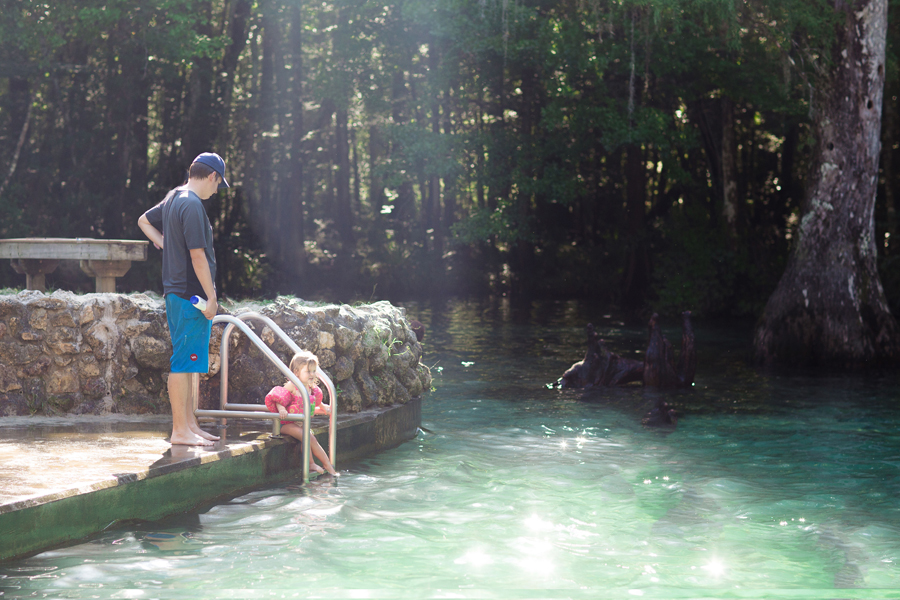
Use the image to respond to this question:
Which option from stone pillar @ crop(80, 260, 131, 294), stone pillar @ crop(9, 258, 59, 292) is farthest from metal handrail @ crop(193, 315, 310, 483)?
stone pillar @ crop(9, 258, 59, 292)

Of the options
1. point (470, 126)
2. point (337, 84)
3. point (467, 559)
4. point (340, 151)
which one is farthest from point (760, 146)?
point (467, 559)

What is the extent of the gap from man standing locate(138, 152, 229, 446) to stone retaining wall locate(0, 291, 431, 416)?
62.2 inches

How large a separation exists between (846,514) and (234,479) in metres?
4.90

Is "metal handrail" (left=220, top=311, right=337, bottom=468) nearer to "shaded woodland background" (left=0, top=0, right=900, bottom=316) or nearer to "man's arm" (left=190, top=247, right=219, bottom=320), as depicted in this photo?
"man's arm" (left=190, top=247, right=219, bottom=320)

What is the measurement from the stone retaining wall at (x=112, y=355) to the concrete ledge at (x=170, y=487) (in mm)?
773

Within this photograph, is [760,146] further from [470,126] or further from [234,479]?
[234,479]

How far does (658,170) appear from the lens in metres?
39.4

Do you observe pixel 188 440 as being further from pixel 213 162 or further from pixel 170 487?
pixel 213 162

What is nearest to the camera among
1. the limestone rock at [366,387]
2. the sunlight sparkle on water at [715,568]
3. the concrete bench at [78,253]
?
the sunlight sparkle on water at [715,568]

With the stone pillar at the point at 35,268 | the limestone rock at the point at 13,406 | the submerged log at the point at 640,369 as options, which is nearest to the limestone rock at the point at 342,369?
the limestone rock at the point at 13,406

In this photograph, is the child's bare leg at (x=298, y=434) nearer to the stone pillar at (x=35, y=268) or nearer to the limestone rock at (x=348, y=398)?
the limestone rock at (x=348, y=398)

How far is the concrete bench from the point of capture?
11.8m

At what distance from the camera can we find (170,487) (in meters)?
6.83

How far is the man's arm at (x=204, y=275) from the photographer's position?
7371 millimetres
